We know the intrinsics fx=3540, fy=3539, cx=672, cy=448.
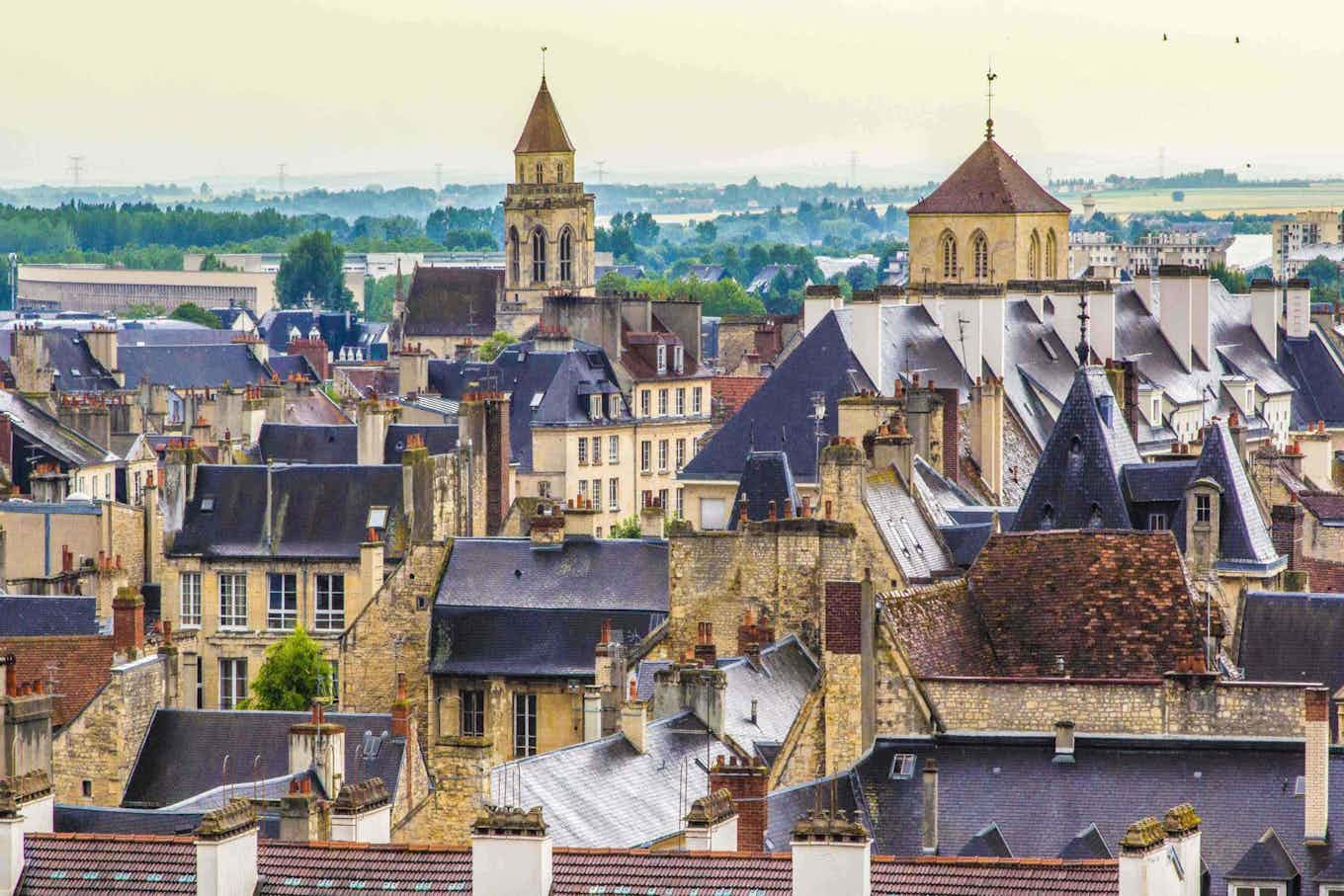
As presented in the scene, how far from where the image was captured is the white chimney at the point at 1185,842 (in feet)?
105

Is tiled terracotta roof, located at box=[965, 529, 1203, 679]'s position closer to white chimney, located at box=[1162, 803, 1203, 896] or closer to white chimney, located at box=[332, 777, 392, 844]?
white chimney, located at box=[332, 777, 392, 844]

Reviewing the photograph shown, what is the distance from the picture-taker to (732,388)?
14775cm

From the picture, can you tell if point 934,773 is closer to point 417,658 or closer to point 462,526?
point 417,658

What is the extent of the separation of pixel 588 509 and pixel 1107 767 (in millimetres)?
29409

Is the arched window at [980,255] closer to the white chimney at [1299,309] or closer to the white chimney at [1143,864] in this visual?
the white chimney at [1299,309]

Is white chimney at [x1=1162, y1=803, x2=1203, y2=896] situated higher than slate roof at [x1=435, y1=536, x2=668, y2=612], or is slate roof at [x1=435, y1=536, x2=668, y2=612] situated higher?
slate roof at [x1=435, y1=536, x2=668, y2=612]

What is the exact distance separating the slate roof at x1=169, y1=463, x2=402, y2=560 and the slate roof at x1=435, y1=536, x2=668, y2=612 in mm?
10521

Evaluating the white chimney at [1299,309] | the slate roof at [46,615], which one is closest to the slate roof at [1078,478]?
the slate roof at [46,615]

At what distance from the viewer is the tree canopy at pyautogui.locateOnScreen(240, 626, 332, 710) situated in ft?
227

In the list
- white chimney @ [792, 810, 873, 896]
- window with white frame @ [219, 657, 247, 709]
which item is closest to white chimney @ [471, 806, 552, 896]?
white chimney @ [792, 810, 873, 896]

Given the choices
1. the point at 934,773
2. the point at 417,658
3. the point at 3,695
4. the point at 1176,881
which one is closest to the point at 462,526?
the point at 417,658

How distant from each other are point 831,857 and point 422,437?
218 ft

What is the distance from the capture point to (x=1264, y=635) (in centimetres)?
5734

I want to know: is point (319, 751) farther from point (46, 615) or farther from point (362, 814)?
point (46, 615)
